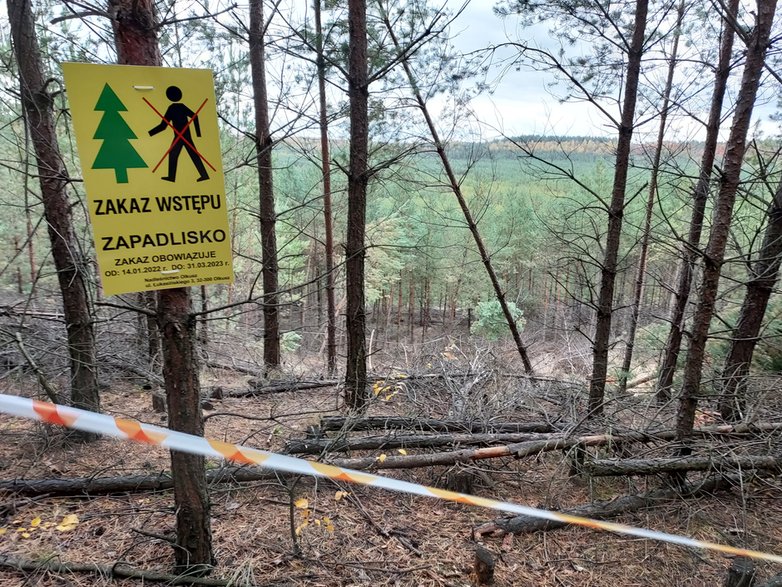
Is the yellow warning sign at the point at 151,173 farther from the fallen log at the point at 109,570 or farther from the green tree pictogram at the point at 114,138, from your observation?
the fallen log at the point at 109,570

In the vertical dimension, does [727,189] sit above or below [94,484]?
above

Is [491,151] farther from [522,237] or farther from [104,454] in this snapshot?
[522,237]

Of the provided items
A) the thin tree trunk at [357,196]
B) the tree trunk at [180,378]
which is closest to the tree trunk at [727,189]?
the thin tree trunk at [357,196]

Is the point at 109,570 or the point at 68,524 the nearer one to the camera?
the point at 109,570

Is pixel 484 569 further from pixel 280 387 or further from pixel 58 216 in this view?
pixel 58 216

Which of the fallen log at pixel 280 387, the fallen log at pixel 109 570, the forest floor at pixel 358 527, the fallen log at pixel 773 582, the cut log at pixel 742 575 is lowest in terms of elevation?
the fallen log at pixel 280 387

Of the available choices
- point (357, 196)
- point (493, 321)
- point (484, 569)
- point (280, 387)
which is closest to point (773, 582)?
point (484, 569)

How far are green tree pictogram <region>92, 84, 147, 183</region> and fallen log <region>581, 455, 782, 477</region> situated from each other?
363 cm

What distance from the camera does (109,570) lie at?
2361mm

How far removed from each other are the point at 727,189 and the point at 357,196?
10.3ft

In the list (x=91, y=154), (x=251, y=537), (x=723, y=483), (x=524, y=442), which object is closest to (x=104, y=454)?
(x=251, y=537)

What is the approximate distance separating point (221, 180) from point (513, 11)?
4.52 meters

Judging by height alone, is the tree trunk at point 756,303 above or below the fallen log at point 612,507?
above

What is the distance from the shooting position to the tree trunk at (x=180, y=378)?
72.0 inches
